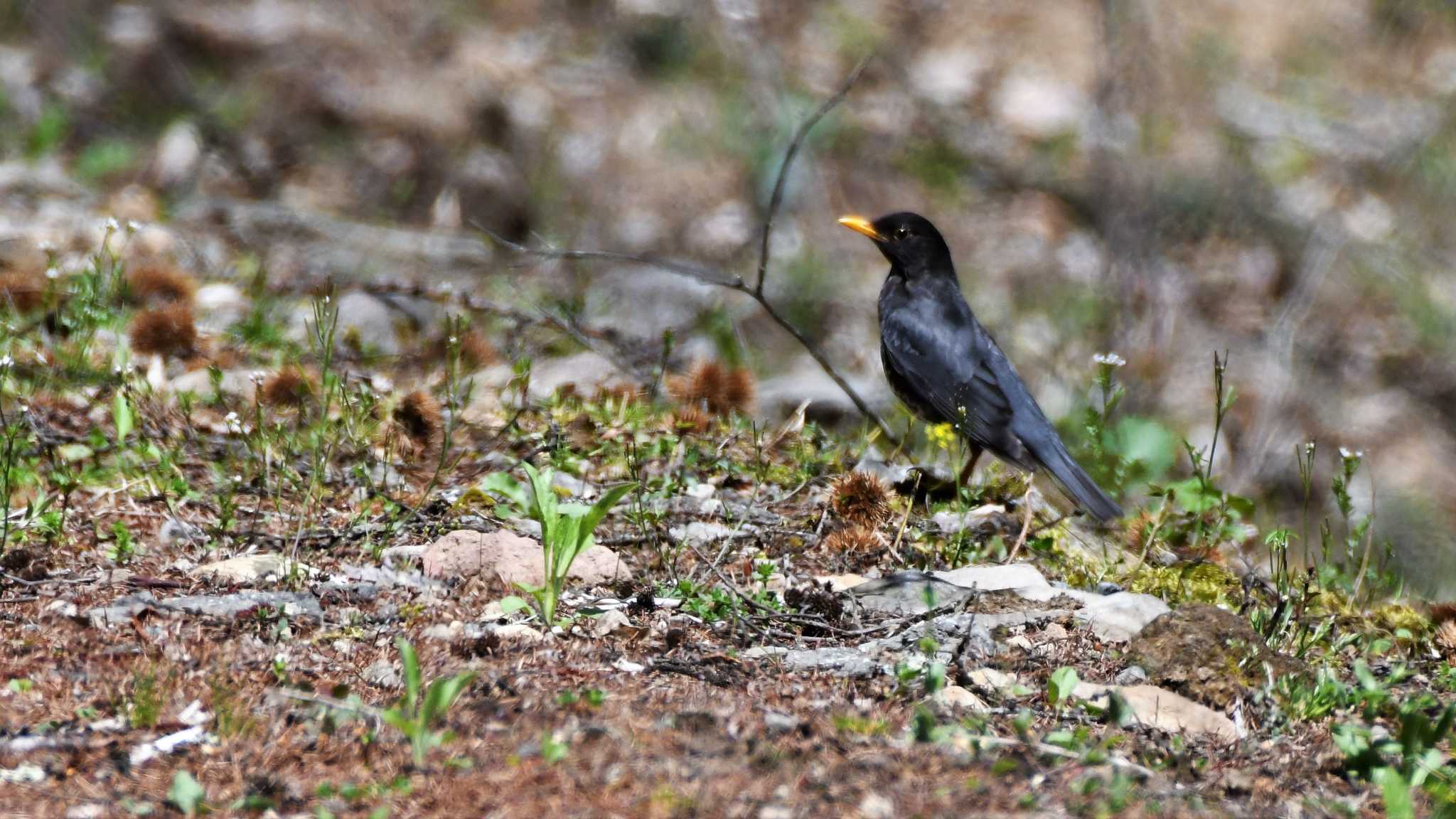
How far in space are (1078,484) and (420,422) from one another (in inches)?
97.6

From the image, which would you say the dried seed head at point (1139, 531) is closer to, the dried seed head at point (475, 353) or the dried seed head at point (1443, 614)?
the dried seed head at point (1443, 614)

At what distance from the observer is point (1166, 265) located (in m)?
11.4

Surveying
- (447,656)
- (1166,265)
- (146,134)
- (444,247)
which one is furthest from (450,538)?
(1166,265)

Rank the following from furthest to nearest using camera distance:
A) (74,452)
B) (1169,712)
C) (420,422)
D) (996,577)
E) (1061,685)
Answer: (420,422), (74,452), (996,577), (1169,712), (1061,685)

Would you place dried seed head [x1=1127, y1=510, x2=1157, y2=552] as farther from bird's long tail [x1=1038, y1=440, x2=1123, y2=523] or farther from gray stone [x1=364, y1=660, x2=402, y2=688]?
gray stone [x1=364, y1=660, x2=402, y2=688]

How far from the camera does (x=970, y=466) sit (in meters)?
5.60

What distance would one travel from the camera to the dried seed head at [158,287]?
6664mm

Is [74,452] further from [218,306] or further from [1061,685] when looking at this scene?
[1061,685]

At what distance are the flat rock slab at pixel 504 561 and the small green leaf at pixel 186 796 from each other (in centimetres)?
134

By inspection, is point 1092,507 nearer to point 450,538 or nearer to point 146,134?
point 450,538

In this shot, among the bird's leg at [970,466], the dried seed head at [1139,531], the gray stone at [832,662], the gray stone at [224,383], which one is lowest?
the dried seed head at [1139,531]

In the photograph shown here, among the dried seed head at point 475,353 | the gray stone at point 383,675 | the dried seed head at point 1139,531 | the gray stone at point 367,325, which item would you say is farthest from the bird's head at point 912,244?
the gray stone at point 383,675

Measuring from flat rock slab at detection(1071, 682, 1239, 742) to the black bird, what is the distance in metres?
1.83

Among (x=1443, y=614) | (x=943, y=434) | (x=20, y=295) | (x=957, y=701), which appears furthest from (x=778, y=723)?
(x=20, y=295)
